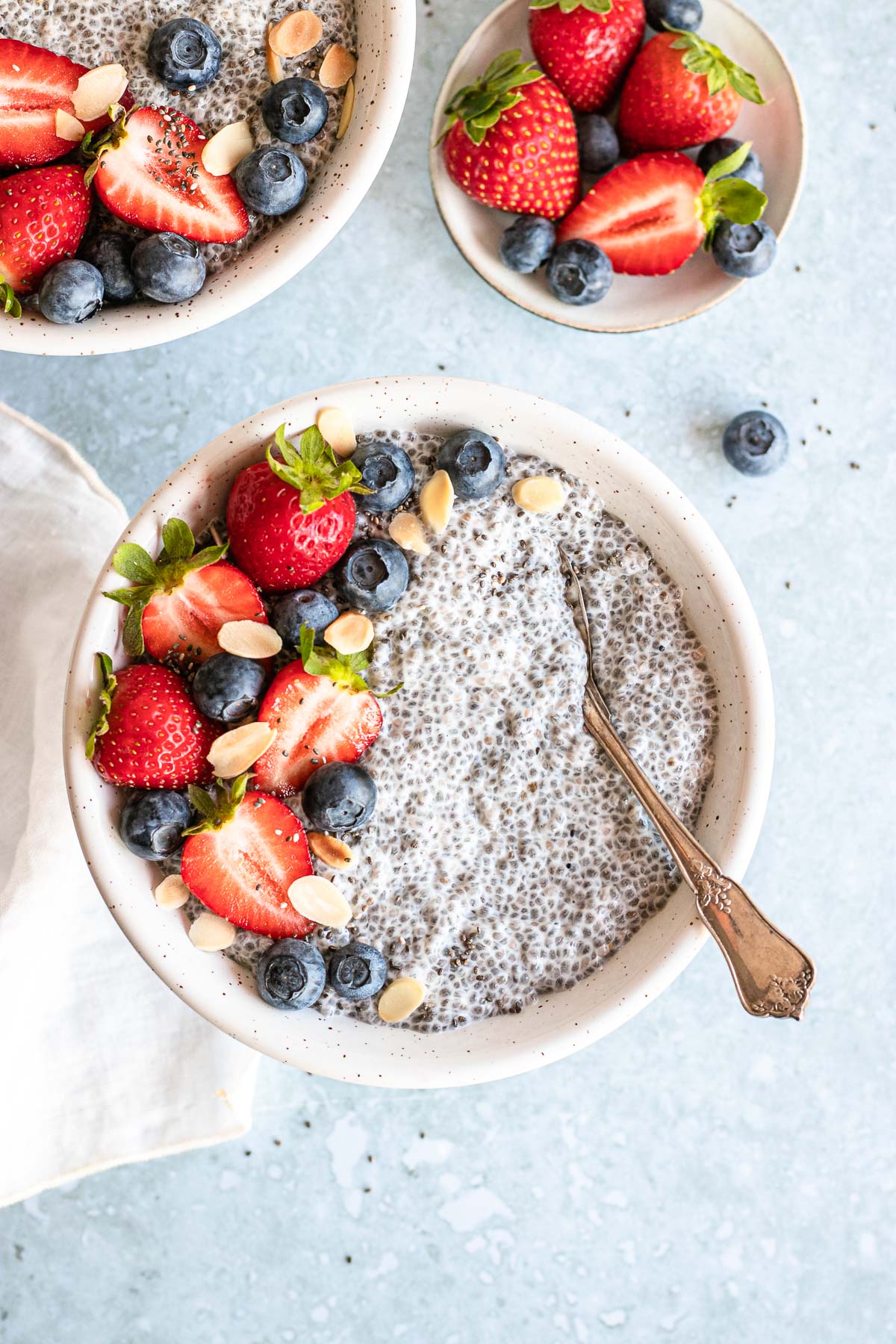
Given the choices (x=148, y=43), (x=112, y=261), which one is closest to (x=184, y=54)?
(x=148, y=43)

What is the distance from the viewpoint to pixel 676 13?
1265 mm

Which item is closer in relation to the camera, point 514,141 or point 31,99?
point 31,99

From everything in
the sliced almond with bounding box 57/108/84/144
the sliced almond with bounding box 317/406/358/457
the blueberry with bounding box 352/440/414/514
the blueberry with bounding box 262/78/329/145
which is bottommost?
the blueberry with bounding box 352/440/414/514

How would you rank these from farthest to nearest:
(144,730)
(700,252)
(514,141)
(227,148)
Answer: (700,252)
(514,141)
(227,148)
(144,730)

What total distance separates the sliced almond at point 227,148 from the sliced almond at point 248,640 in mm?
462

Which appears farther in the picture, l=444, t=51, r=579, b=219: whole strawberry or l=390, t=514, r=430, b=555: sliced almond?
l=444, t=51, r=579, b=219: whole strawberry

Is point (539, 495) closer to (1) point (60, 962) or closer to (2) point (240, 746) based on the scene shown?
(2) point (240, 746)

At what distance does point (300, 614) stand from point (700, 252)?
71 cm

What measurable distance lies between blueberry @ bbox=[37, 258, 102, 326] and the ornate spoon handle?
0.73 metres

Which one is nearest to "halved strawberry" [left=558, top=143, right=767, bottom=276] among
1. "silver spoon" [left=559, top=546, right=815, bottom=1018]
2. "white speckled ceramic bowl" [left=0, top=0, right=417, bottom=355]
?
"white speckled ceramic bowl" [left=0, top=0, right=417, bottom=355]

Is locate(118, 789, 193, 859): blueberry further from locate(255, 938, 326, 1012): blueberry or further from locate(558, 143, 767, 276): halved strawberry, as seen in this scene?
locate(558, 143, 767, 276): halved strawberry

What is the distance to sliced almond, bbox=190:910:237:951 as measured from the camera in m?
1.04

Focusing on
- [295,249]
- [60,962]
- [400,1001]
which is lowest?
[60,962]

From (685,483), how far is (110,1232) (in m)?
1.21
